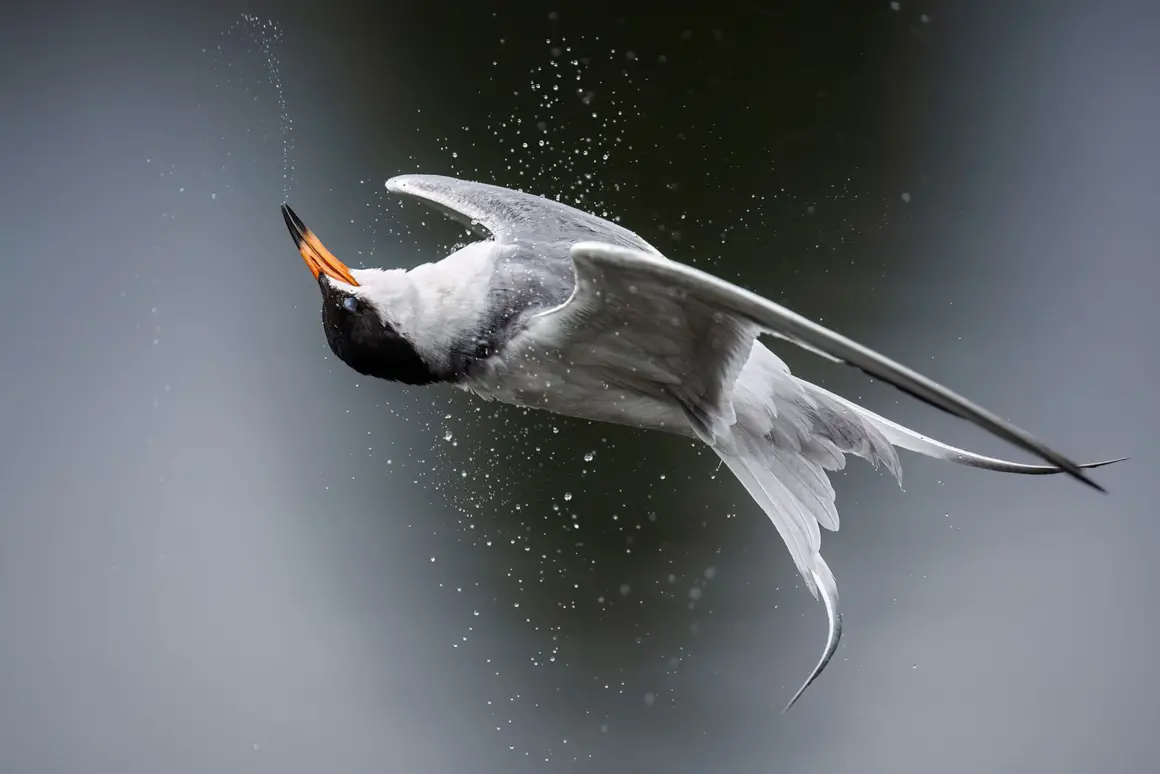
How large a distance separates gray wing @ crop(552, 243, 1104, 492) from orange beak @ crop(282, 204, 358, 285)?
219 mm

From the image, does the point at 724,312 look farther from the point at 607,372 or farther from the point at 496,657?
the point at 496,657

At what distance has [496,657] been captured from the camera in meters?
1.95

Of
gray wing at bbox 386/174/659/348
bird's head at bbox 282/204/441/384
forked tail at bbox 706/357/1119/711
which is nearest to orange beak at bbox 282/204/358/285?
bird's head at bbox 282/204/441/384

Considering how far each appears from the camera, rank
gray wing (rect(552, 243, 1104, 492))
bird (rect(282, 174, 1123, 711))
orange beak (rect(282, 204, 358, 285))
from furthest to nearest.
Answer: orange beak (rect(282, 204, 358, 285))
bird (rect(282, 174, 1123, 711))
gray wing (rect(552, 243, 1104, 492))

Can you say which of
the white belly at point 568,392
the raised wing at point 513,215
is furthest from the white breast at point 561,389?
the raised wing at point 513,215

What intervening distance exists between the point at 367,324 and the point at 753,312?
0.42 meters

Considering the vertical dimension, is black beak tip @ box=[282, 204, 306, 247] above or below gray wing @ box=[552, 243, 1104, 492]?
below

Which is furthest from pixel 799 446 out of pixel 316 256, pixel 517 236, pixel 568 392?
pixel 316 256

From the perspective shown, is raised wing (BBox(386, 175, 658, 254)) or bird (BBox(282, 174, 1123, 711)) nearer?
bird (BBox(282, 174, 1123, 711))

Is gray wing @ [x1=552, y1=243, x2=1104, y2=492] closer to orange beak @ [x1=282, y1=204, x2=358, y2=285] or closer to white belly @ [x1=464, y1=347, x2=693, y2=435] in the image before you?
white belly @ [x1=464, y1=347, x2=693, y2=435]

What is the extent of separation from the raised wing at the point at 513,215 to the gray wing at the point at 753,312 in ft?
0.54

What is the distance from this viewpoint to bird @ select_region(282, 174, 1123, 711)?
3.31ft

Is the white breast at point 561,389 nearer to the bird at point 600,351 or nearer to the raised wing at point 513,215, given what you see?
the bird at point 600,351

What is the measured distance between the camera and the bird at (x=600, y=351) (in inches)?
39.8
